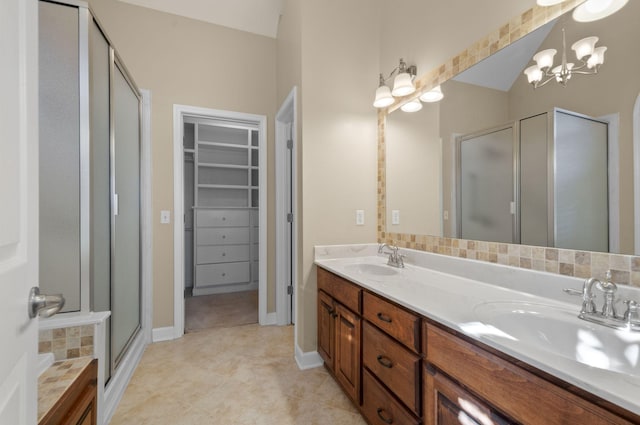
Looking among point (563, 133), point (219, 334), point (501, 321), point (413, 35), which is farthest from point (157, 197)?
point (563, 133)

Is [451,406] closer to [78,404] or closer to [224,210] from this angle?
[78,404]

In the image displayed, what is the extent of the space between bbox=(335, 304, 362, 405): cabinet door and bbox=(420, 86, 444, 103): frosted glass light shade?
1334 mm

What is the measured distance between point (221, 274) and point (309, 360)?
7.01ft

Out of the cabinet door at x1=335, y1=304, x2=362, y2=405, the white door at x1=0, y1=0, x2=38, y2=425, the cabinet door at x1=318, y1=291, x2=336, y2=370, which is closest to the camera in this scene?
the white door at x1=0, y1=0, x2=38, y2=425

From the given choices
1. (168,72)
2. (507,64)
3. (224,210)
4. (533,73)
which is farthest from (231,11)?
(533,73)

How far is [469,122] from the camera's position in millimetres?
1438

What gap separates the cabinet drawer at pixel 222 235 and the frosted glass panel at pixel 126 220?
4.51 feet

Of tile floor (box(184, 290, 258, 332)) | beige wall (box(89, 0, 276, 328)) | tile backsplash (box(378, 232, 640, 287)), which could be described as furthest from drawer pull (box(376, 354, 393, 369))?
tile floor (box(184, 290, 258, 332))

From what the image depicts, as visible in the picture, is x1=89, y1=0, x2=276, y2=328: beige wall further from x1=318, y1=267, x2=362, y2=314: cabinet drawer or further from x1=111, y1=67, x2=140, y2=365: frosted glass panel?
x1=318, y1=267, x2=362, y2=314: cabinet drawer

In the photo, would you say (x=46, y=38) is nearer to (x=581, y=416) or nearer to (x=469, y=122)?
(x=469, y=122)

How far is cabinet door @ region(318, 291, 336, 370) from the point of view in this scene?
1.73 meters

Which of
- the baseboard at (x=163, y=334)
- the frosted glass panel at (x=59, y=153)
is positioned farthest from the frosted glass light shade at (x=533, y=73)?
the baseboard at (x=163, y=334)

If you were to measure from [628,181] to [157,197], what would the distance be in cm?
286

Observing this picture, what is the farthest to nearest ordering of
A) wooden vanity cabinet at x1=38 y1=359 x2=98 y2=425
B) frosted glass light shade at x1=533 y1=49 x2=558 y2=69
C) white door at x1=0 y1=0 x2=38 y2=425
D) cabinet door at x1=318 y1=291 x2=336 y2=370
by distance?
cabinet door at x1=318 y1=291 x2=336 y2=370 < frosted glass light shade at x1=533 y1=49 x2=558 y2=69 < wooden vanity cabinet at x1=38 y1=359 x2=98 y2=425 < white door at x1=0 y1=0 x2=38 y2=425
